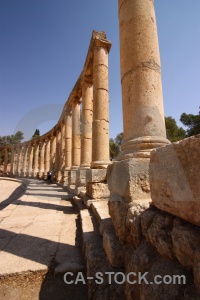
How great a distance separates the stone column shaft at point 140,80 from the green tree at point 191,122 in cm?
2711

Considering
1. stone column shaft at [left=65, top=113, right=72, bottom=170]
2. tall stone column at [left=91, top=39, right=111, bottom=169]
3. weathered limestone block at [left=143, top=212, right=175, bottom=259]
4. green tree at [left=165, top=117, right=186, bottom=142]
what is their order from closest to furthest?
weathered limestone block at [left=143, top=212, right=175, bottom=259] < tall stone column at [left=91, top=39, right=111, bottom=169] < stone column shaft at [left=65, top=113, right=72, bottom=170] < green tree at [left=165, top=117, right=186, bottom=142]

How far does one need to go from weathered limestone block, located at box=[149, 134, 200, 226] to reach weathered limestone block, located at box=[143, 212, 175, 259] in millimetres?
104

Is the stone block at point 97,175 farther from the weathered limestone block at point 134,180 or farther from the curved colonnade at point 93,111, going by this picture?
the weathered limestone block at point 134,180

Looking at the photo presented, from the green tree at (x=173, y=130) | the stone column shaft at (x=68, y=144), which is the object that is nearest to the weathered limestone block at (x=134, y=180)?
the stone column shaft at (x=68, y=144)

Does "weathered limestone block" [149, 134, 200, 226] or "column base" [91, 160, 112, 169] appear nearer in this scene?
"weathered limestone block" [149, 134, 200, 226]

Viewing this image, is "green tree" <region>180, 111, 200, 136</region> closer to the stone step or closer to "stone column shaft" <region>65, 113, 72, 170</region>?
"stone column shaft" <region>65, 113, 72, 170</region>

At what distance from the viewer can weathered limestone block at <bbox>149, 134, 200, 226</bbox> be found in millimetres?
1345

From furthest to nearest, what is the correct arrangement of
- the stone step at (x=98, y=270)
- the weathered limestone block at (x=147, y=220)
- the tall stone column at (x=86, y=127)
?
the tall stone column at (x=86, y=127)
the stone step at (x=98, y=270)
the weathered limestone block at (x=147, y=220)

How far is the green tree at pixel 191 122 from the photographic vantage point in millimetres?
28031

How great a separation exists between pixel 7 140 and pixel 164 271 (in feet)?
247

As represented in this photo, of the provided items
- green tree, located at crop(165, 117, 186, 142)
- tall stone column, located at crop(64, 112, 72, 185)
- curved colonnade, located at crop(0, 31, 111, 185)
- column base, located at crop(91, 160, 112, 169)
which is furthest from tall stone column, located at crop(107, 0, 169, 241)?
green tree, located at crop(165, 117, 186, 142)

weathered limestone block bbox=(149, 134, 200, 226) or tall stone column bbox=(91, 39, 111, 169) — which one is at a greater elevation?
tall stone column bbox=(91, 39, 111, 169)

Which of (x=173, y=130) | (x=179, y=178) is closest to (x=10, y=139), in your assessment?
(x=173, y=130)

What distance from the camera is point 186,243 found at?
133 centimetres
